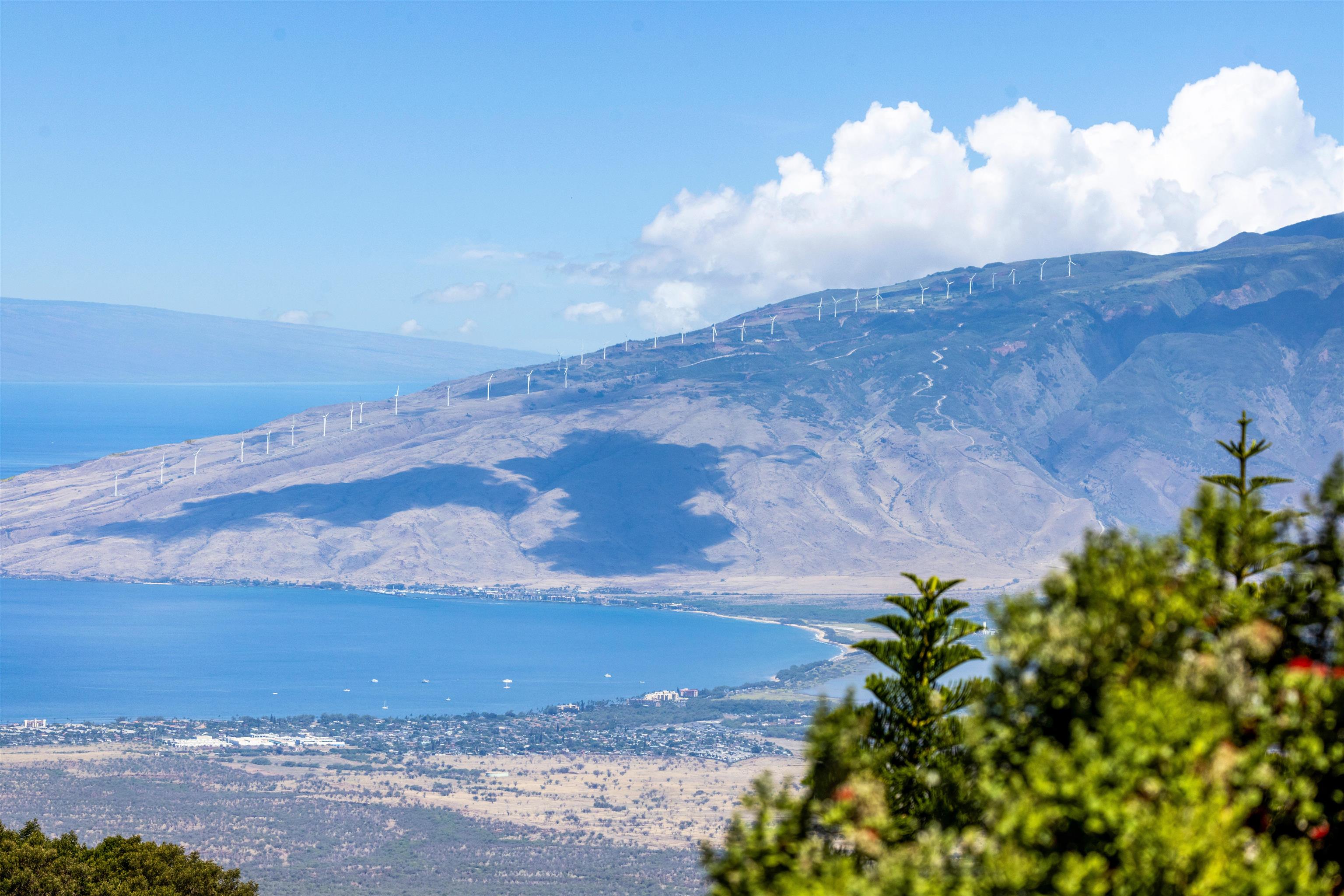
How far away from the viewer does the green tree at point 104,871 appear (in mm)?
47906

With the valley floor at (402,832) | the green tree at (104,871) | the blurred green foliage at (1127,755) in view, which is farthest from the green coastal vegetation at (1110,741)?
the valley floor at (402,832)

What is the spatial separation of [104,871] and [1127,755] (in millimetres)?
47812

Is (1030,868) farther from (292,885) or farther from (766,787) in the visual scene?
(292,885)

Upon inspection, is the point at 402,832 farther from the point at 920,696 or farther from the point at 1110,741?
the point at 1110,741

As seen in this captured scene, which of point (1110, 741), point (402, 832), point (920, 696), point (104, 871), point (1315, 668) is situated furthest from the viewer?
point (402, 832)

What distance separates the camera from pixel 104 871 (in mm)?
51156

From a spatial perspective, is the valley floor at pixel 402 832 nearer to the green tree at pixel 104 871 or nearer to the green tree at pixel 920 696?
the green tree at pixel 104 871

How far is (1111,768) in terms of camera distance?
12.1 m

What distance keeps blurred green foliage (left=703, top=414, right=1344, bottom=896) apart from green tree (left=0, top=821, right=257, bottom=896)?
39.0 m

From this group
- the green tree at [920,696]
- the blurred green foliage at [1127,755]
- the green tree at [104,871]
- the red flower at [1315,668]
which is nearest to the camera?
the blurred green foliage at [1127,755]

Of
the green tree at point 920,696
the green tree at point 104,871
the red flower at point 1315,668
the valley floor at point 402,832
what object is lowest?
the valley floor at point 402,832

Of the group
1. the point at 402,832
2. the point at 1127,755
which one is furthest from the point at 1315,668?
the point at 402,832

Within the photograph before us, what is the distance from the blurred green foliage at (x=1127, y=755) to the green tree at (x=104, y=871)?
39008 mm

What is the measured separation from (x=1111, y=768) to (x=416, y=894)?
14556cm
